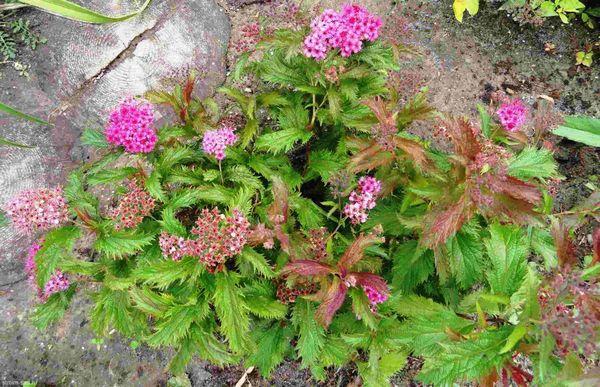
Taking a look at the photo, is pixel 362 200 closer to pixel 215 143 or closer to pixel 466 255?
pixel 466 255

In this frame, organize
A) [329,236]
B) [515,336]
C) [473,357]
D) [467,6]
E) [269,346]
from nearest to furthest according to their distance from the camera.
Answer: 1. [515,336]
2. [473,357]
3. [329,236]
4. [269,346]
5. [467,6]

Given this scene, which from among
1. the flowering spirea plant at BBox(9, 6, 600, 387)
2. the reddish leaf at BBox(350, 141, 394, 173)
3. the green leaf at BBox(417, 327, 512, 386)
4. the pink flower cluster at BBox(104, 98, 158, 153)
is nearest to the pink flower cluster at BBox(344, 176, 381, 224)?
the flowering spirea plant at BBox(9, 6, 600, 387)

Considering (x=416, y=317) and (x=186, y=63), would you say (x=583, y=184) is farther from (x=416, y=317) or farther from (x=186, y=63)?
(x=186, y=63)

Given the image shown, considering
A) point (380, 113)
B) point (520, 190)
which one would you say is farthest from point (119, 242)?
point (520, 190)

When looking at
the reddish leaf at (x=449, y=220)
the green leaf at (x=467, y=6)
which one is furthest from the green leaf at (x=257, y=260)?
the green leaf at (x=467, y=6)

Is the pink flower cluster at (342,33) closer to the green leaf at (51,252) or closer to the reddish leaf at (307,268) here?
the reddish leaf at (307,268)

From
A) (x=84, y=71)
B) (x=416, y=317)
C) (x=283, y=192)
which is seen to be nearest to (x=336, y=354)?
(x=416, y=317)

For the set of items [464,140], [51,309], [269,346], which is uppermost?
[464,140]

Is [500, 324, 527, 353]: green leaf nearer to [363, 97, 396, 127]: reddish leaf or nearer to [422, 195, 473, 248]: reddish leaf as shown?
[422, 195, 473, 248]: reddish leaf
